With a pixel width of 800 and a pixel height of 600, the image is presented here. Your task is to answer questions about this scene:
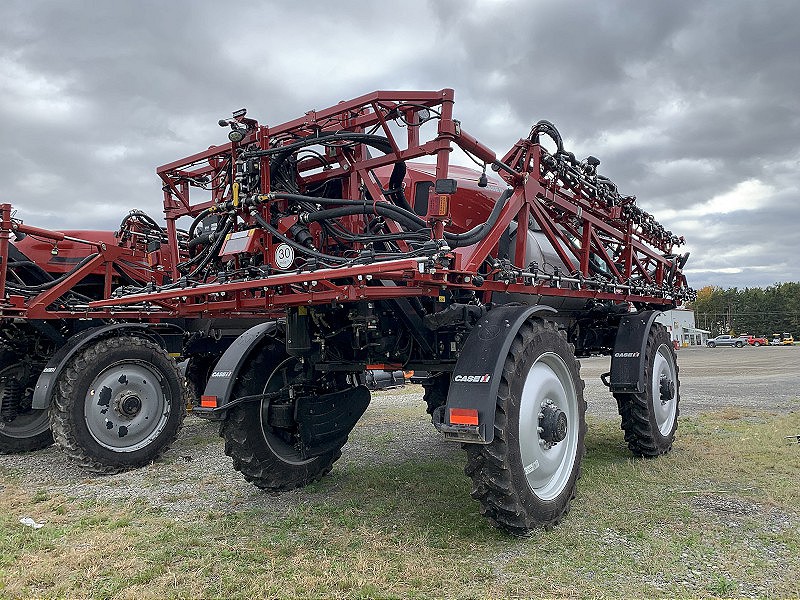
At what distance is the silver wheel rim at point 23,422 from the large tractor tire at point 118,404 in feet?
5.41

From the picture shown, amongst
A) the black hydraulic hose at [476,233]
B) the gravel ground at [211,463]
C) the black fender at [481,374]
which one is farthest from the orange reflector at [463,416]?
the gravel ground at [211,463]

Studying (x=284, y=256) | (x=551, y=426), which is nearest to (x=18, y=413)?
(x=284, y=256)

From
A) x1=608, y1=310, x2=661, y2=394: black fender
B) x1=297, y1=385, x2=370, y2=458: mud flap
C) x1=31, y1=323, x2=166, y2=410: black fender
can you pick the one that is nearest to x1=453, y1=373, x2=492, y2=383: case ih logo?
x1=297, y1=385, x2=370, y2=458: mud flap

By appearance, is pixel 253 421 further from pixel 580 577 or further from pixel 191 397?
pixel 191 397

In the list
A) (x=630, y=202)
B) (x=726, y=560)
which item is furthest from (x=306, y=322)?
(x=630, y=202)

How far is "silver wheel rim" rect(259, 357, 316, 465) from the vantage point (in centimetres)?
502

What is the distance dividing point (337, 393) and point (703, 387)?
11433 mm

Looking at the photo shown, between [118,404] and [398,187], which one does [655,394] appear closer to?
[398,187]

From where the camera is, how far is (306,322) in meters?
4.59

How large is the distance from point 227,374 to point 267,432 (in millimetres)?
612

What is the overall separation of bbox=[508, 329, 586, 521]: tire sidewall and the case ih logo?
0.67ft

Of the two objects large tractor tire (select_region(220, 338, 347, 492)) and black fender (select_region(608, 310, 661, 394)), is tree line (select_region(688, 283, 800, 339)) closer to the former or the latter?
black fender (select_region(608, 310, 661, 394))

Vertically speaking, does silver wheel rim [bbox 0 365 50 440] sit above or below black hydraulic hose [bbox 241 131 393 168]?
below

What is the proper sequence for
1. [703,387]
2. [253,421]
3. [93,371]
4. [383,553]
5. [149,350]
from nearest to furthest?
[383,553], [253,421], [93,371], [149,350], [703,387]
